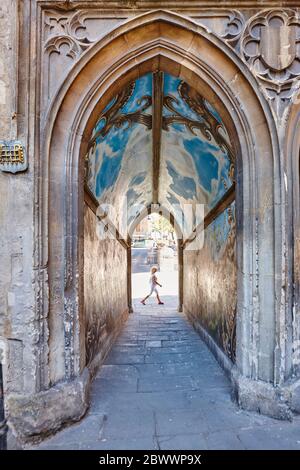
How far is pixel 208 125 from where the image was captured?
383 cm

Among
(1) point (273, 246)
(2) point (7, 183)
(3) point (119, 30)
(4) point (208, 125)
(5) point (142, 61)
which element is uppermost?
(3) point (119, 30)

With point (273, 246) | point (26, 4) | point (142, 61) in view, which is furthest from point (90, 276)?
point (26, 4)

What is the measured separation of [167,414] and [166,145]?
13.8ft

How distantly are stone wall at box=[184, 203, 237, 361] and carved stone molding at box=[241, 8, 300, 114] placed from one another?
1486mm

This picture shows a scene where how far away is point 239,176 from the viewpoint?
3.06 m

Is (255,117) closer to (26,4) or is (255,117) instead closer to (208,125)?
(208,125)

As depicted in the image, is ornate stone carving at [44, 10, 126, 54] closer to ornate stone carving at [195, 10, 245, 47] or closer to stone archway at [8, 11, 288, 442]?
stone archway at [8, 11, 288, 442]

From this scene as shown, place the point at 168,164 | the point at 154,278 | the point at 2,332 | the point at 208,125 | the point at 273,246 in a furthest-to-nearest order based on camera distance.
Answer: the point at 154,278 < the point at 168,164 < the point at 208,125 < the point at 273,246 < the point at 2,332

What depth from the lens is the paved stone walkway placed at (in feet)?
7.96

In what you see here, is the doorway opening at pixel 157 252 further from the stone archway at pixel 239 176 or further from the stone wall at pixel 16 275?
the stone wall at pixel 16 275

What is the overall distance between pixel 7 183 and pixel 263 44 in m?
2.83

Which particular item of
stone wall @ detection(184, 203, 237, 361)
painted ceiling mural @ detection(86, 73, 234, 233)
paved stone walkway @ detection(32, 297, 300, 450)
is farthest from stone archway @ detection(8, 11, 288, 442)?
stone wall @ detection(184, 203, 237, 361)

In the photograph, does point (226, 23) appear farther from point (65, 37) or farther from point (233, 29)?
point (65, 37)
